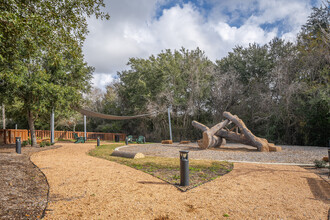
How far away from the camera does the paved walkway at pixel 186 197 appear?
2.60m

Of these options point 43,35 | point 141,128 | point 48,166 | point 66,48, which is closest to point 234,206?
point 48,166

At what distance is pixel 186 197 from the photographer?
316cm

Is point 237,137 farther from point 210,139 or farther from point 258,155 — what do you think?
point 258,155

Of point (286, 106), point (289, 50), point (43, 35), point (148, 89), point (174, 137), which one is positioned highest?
point (289, 50)

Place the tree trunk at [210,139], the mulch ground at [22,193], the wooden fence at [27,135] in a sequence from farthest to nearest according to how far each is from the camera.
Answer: the wooden fence at [27,135], the tree trunk at [210,139], the mulch ground at [22,193]

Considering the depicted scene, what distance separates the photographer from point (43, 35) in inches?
189

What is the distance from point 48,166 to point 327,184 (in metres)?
6.85

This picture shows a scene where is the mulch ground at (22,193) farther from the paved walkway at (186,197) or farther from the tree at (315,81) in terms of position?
the tree at (315,81)

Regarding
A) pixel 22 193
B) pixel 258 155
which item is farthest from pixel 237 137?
pixel 22 193

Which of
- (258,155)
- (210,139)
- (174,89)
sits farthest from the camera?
(174,89)

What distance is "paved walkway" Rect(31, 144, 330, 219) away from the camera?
2.60 m

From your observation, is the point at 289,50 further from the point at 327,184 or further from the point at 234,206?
the point at 234,206

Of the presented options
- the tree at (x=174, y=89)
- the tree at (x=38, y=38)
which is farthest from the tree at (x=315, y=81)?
the tree at (x=38, y=38)

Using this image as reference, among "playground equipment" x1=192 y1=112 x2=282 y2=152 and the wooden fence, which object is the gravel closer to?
"playground equipment" x1=192 y1=112 x2=282 y2=152
